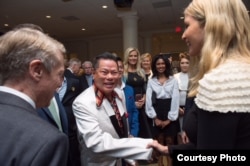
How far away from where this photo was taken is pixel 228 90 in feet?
3.44

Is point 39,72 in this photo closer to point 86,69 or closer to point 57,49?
point 57,49

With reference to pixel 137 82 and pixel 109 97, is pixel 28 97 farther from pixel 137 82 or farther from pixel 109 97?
pixel 137 82

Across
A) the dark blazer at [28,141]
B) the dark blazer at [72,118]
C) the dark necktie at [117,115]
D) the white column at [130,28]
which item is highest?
the white column at [130,28]

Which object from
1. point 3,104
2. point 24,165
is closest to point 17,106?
point 3,104

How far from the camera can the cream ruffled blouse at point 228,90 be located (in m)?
1.03

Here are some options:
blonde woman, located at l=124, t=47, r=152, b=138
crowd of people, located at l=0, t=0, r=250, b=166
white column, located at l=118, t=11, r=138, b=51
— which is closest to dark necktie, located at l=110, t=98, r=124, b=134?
crowd of people, located at l=0, t=0, r=250, b=166

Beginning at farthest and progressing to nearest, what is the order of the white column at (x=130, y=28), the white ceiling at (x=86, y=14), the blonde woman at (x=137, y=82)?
the white column at (x=130, y=28)
the white ceiling at (x=86, y=14)
the blonde woman at (x=137, y=82)

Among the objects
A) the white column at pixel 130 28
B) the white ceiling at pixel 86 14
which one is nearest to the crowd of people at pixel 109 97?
the white ceiling at pixel 86 14

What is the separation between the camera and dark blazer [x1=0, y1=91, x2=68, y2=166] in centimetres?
75

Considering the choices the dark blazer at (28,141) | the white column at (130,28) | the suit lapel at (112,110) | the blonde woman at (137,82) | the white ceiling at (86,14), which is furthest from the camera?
the white column at (130,28)

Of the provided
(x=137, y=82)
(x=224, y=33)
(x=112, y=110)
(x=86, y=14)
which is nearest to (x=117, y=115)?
(x=112, y=110)

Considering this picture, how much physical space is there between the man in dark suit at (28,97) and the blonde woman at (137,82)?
2.83 m

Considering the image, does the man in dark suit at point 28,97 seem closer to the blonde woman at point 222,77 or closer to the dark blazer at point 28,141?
the dark blazer at point 28,141

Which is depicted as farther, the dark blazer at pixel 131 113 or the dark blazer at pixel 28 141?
the dark blazer at pixel 131 113
